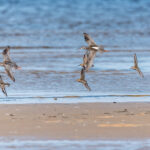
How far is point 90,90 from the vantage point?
1186cm

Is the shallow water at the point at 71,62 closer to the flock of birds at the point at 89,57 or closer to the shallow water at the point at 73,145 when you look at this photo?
the flock of birds at the point at 89,57

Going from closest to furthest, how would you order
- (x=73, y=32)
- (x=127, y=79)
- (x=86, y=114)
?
1. (x=86, y=114)
2. (x=127, y=79)
3. (x=73, y=32)

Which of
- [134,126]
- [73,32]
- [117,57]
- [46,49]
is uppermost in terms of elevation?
[73,32]

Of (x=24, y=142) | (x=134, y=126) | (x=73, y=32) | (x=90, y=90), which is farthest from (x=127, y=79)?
(x=73, y=32)

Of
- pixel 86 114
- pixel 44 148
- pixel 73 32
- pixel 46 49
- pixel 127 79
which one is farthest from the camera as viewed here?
pixel 73 32

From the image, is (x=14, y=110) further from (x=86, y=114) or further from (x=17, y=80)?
(x=17, y=80)

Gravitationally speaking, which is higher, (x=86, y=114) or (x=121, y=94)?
(x=121, y=94)

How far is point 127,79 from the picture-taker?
13273 mm

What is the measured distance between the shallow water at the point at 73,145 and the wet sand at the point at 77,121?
22cm

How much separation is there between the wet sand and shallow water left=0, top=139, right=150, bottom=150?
0.22 metres

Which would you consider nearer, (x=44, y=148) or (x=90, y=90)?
(x=44, y=148)

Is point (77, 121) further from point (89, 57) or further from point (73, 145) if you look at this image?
point (89, 57)

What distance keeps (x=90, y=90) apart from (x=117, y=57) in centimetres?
537

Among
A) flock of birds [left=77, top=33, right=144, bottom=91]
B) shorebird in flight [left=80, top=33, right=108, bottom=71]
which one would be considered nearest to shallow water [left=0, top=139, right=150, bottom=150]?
shorebird in flight [left=80, top=33, right=108, bottom=71]
